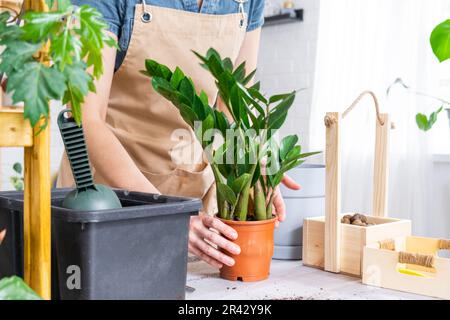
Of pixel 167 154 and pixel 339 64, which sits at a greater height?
pixel 339 64

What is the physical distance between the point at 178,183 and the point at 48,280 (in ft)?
3.16

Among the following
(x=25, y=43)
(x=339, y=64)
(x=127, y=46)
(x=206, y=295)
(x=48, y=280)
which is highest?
(x=339, y=64)

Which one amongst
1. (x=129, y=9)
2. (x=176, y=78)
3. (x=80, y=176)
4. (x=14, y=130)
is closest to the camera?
(x=14, y=130)

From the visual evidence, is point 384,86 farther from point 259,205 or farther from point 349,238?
point 259,205

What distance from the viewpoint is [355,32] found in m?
3.08

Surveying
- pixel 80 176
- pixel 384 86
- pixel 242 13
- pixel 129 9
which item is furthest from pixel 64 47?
pixel 384 86

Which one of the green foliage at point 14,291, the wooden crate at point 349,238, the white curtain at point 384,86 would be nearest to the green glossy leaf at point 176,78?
the wooden crate at point 349,238

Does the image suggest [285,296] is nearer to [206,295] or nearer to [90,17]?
[206,295]

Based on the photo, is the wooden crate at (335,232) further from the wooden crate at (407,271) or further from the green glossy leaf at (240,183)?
the green glossy leaf at (240,183)

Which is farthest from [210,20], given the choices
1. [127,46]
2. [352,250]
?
[352,250]

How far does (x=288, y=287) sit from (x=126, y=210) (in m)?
0.46

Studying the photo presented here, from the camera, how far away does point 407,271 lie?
1036mm

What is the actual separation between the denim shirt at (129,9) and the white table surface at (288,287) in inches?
23.0

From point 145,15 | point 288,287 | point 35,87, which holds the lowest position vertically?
point 288,287
